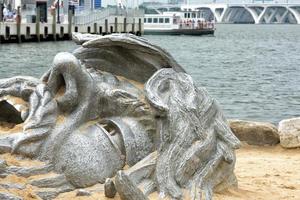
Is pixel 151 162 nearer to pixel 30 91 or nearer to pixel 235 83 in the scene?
pixel 30 91

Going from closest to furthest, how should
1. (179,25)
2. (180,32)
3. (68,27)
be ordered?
1. (68,27)
2. (180,32)
3. (179,25)

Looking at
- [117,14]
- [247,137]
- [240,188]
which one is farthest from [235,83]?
[117,14]

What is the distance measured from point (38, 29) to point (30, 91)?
45088mm

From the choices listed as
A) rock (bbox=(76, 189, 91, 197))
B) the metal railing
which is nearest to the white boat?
the metal railing

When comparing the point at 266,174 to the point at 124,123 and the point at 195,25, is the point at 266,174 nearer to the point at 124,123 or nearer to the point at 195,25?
the point at 124,123

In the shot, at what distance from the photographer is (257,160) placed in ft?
32.9

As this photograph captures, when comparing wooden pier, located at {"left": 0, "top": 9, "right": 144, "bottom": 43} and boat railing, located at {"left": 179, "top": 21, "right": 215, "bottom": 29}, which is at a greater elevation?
wooden pier, located at {"left": 0, "top": 9, "right": 144, "bottom": 43}

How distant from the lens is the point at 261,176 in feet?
28.1

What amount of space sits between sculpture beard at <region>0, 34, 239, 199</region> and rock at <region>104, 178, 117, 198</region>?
3.7 inches

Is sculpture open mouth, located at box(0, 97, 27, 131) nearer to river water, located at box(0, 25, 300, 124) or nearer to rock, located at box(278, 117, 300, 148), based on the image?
rock, located at box(278, 117, 300, 148)

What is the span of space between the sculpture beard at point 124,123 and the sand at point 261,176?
0.17m

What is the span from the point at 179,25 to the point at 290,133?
2969 inches

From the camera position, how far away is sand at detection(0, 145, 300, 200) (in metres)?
5.61

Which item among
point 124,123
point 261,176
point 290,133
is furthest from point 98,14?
point 124,123
